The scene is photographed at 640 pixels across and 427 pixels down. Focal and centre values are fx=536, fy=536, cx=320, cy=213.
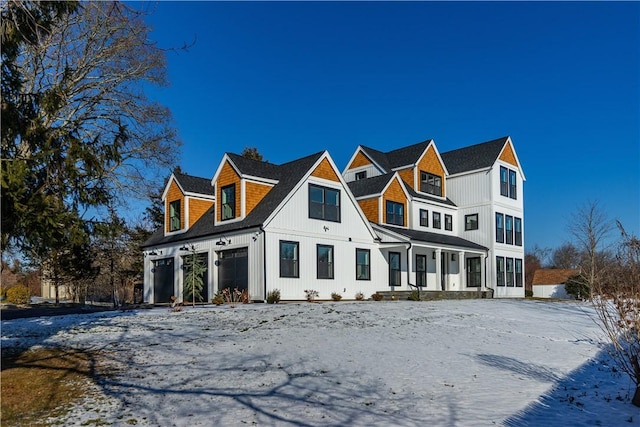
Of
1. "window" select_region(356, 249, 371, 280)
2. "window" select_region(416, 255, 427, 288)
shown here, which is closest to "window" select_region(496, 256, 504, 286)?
"window" select_region(416, 255, 427, 288)

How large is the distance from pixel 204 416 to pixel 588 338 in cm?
1248

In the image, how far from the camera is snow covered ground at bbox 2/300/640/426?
26.2 feet

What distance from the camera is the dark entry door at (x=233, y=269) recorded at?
952 inches

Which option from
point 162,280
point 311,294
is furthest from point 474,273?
point 162,280

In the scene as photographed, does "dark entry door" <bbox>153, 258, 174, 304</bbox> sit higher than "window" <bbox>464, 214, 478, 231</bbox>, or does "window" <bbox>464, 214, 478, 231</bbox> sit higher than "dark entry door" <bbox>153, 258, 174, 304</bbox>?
"window" <bbox>464, 214, 478, 231</bbox>

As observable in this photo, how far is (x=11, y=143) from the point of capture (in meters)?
10.1

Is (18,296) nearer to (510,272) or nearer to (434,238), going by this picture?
(434,238)

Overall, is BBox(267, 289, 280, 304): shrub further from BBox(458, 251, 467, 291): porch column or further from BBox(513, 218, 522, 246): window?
BBox(513, 218, 522, 246): window

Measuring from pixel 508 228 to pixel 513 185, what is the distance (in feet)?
10.8

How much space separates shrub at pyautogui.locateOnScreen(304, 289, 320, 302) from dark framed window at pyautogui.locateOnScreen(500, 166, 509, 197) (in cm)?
1822

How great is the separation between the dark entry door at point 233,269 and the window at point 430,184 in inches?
637

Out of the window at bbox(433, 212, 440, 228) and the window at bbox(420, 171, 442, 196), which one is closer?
the window at bbox(433, 212, 440, 228)

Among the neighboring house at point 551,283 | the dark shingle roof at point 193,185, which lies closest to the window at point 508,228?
the neighboring house at point 551,283

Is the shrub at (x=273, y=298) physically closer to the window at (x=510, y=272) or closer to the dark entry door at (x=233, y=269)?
the dark entry door at (x=233, y=269)
